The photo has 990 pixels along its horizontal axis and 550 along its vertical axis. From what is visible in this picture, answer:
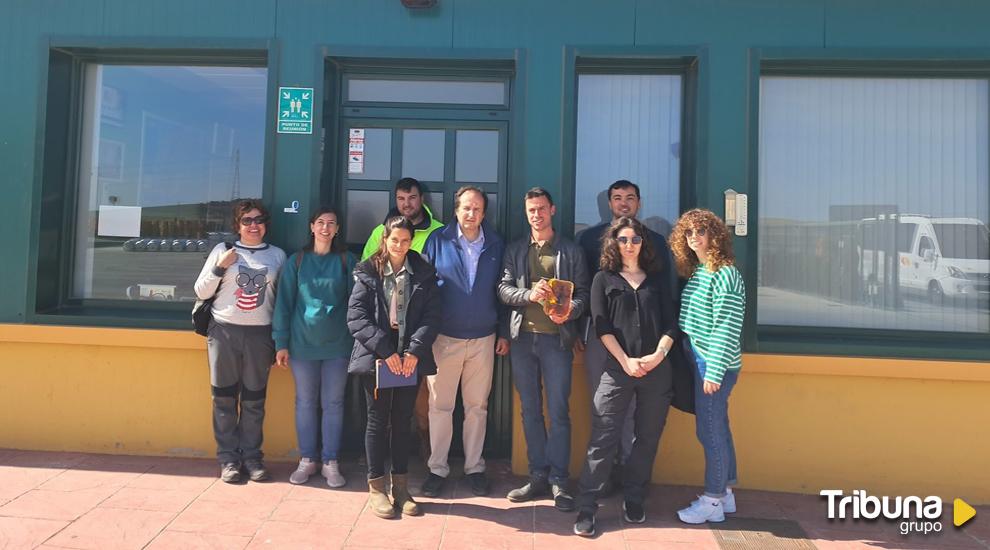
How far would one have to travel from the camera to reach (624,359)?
3162 millimetres

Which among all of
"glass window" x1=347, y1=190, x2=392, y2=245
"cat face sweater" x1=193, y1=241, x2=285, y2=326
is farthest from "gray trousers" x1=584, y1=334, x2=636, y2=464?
"cat face sweater" x1=193, y1=241, x2=285, y2=326

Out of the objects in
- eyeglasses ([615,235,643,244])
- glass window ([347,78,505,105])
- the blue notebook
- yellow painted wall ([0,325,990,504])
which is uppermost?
glass window ([347,78,505,105])

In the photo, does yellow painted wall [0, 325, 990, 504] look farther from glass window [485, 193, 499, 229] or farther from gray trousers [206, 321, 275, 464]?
glass window [485, 193, 499, 229]

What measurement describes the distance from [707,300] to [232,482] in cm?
313

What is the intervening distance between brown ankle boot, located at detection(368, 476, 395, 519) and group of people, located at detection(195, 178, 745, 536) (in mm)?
12

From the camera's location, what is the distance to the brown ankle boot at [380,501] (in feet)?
10.7

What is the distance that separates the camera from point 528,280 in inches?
137

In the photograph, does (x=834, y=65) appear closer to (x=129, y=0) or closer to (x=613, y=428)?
(x=613, y=428)

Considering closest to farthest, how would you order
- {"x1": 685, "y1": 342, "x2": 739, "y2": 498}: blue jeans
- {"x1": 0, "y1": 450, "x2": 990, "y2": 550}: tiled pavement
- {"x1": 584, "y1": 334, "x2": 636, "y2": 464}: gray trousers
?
{"x1": 0, "y1": 450, "x2": 990, "y2": 550}: tiled pavement
{"x1": 685, "y1": 342, "x2": 739, "y2": 498}: blue jeans
{"x1": 584, "y1": 334, "x2": 636, "y2": 464}: gray trousers

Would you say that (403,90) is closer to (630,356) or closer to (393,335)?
(393,335)

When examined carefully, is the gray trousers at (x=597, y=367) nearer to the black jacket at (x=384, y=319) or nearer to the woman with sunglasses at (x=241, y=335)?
the black jacket at (x=384, y=319)

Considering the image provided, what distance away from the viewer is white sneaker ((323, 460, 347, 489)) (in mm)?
3652

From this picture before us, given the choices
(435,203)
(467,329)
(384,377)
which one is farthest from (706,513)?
(435,203)

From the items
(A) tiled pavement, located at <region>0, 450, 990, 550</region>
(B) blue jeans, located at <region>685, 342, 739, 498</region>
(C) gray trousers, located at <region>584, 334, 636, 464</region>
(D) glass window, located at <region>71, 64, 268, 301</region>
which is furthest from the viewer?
(D) glass window, located at <region>71, 64, 268, 301</region>
